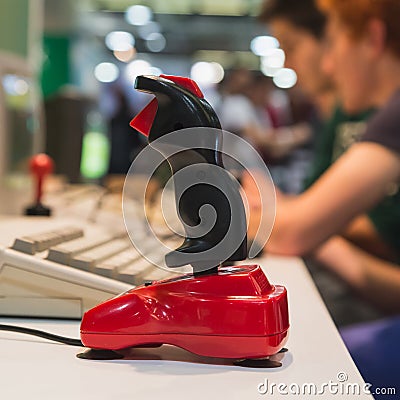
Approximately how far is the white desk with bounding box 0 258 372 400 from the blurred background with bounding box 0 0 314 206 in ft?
0.76

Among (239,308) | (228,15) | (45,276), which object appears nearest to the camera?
(239,308)

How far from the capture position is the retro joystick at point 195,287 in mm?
469

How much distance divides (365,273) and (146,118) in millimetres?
928

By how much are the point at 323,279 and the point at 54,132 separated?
2.98 feet

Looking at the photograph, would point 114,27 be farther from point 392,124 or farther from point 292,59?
point 392,124

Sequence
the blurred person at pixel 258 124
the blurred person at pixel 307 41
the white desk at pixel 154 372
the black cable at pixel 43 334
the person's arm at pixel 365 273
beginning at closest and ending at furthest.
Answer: the white desk at pixel 154 372, the black cable at pixel 43 334, the person's arm at pixel 365 273, the blurred person at pixel 307 41, the blurred person at pixel 258 124

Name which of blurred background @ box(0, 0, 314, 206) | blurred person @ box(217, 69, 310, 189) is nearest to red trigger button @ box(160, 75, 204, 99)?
blurred background @ box(0, 0, 314, 206)

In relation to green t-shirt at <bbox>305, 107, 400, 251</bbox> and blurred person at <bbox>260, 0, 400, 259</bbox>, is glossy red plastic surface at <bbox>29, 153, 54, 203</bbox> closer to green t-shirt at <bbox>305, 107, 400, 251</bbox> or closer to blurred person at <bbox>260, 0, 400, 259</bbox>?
green t-shirt at <bbox>305, 107, 400, 251</bbox>

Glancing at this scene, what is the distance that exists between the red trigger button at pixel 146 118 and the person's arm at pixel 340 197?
2.00 feet

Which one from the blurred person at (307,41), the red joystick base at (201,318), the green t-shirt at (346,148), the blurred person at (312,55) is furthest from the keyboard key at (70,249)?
the blurred person at (307,41)

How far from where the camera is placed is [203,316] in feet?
1.54

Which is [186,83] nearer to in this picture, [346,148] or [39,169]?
[39,169]

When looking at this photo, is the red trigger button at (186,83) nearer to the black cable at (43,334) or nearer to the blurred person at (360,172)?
the black cable at (43,334)

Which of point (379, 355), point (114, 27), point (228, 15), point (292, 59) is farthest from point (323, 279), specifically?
point (114, 27)
